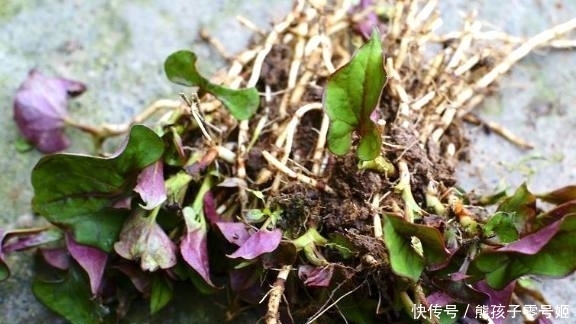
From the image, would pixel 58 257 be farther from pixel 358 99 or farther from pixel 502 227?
pixel 502 227

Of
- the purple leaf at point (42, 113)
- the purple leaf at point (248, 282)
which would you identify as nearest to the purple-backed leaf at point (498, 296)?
the purple leaf at point (248, 282)

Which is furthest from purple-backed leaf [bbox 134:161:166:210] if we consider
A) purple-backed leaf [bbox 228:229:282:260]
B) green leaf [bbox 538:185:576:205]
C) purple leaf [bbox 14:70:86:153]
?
green leaf [bbox 538:185:576:205]

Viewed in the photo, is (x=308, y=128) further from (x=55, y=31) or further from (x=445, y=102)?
(x=55, y=31)

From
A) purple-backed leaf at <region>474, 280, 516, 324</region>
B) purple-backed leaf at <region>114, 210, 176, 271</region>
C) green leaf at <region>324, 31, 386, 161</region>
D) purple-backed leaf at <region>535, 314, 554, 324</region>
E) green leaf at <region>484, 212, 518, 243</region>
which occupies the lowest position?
purple-backed leaf at <region>535, 314, 554, 324</region>

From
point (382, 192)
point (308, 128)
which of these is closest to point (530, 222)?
point (382, 192)

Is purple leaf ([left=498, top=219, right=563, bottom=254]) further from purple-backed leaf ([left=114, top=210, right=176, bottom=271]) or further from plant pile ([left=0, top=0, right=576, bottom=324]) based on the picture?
purple-backed leaf ([left=114, top=210, right=176, bottom=271])
